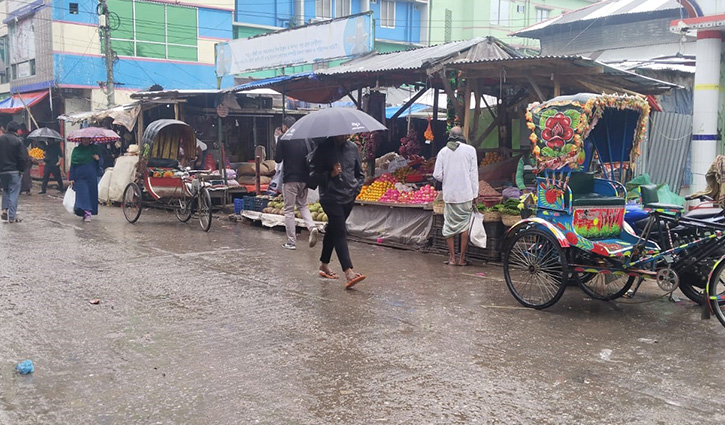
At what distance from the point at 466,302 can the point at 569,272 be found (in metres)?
1.11

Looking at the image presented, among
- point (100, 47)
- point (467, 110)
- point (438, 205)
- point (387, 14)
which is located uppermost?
point (387, 14)

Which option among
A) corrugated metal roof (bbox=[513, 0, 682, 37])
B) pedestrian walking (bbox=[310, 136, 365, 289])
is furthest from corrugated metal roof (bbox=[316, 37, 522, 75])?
corrugated metal roof (bbox=[513, 0, 682, 37])

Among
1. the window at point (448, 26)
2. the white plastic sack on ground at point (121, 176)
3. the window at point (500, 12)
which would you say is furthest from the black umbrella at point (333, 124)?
the window at point (500, 12)

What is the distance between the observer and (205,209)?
1268 cm

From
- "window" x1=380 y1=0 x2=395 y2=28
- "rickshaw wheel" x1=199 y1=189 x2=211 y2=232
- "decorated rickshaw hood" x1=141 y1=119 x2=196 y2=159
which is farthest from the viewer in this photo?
"window" x1=380 y1=0 x2=395 y2=28

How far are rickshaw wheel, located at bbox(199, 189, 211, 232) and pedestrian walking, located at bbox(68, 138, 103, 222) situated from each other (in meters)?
2.63

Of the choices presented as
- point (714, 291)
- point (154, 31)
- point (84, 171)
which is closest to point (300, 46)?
point (84, 171)

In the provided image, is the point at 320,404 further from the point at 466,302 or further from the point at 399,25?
the point at 399,25

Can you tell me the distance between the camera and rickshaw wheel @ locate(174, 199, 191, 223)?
44.5 feet

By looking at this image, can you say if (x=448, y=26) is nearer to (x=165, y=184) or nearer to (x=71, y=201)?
(x=165, y=184)

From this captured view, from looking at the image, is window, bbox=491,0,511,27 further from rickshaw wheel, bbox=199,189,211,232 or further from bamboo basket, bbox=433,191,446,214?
bamboo basket, bbox=433,191,446,214

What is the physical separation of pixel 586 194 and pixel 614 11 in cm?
1567

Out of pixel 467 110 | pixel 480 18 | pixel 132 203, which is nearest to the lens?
pixel 467 110

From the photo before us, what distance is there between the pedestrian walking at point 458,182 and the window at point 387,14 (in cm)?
3256
